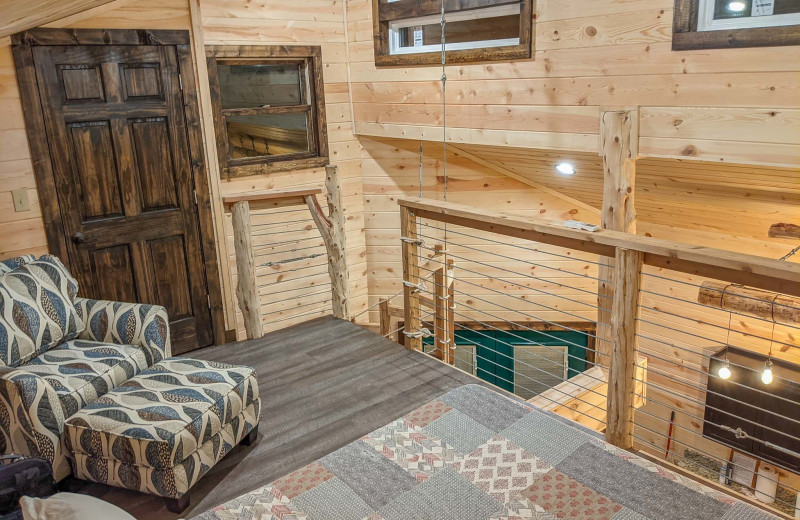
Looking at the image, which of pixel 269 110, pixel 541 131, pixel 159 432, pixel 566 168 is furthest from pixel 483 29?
pixel 159 432

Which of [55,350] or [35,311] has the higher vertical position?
[35,311]

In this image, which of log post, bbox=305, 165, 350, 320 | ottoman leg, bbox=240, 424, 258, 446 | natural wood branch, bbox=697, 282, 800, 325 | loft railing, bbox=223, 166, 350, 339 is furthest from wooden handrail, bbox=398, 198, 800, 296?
natural wood branch, bbox=697, 282, 800, 325

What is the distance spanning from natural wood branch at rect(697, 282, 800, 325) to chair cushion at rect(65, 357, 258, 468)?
3110 millimetres

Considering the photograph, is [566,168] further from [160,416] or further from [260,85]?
[160,416]

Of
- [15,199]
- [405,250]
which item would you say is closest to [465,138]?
[405,250]

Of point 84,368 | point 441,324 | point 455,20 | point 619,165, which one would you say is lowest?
point 441,324

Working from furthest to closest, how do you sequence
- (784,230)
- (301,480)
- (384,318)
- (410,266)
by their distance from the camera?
(384,318) < (784,230) < (410,266) < (301,480)

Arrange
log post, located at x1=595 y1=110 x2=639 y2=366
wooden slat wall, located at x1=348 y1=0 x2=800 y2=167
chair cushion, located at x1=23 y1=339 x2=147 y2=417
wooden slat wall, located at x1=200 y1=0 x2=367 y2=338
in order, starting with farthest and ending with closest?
wooden slat wall, located at x1=200 y1=0 x2=367 y2=338, log post, located at x1=595 y1=110 x2=639 y2=366, wooden slat wall, located at x1=348 y1=0 x2=800 y2=167, chair cushion, located at x1=23 y1=339 x2=147 y2=417

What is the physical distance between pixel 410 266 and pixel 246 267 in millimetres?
1111

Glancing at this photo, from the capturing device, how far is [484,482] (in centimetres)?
230

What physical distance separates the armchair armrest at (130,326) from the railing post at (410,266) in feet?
4.35

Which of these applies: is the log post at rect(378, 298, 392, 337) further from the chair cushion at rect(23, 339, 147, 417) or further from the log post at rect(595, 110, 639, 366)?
the chair cushion at rect(23, 339, 147, 417)


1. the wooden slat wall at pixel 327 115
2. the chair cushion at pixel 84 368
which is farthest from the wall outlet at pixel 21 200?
the wooden slat wall at pixel 327 115

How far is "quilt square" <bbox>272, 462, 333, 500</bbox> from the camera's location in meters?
2.33
